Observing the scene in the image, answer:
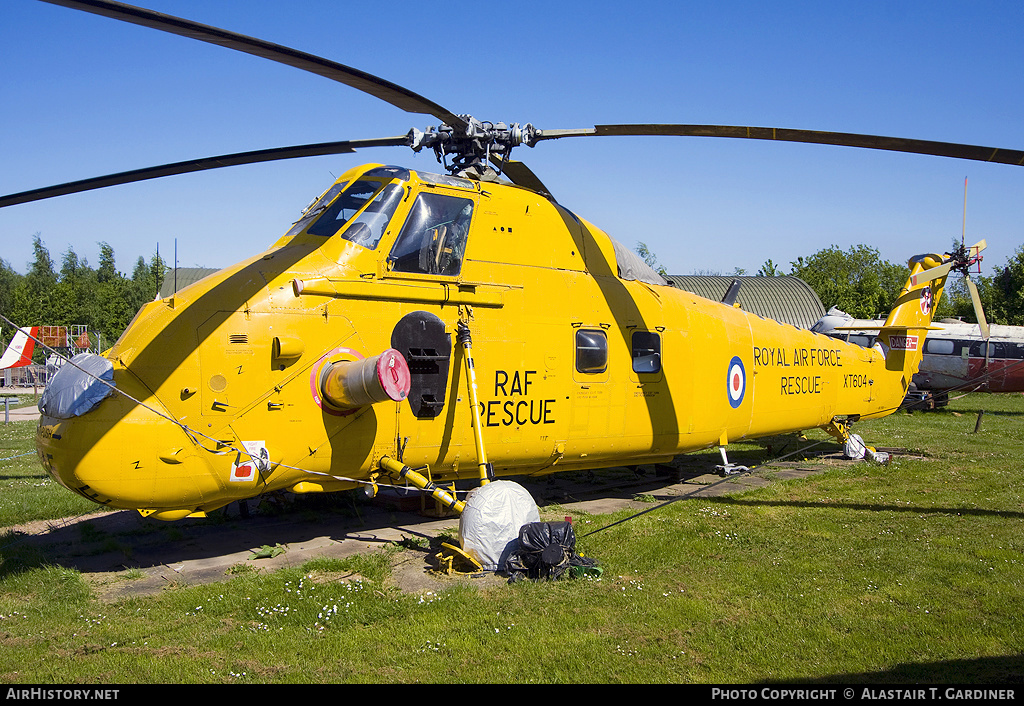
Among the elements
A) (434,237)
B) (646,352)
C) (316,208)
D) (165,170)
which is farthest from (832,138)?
(165,170)

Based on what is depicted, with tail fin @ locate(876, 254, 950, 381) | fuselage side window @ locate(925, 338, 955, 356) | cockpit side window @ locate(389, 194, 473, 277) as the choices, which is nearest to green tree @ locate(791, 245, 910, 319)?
fuselage side window @ locate(925, 338, 955, 356)

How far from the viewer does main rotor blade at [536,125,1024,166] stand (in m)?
7.37

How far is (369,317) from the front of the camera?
8031 mm

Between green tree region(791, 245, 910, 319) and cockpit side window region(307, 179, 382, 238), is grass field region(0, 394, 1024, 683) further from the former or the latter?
green tree region(791, 245, 910, 319)

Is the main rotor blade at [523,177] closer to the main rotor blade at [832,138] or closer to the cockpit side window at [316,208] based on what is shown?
the main rotor blade at [832,138]

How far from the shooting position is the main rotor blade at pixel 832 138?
7371 mm

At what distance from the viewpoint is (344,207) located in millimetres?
8438

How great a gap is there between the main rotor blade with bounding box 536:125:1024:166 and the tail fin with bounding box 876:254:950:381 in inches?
299

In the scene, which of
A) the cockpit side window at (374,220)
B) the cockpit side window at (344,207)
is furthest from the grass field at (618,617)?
the cockpit side window at (344,207)

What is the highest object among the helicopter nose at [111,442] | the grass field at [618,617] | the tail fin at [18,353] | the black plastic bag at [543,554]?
the tail fin at [18,353]

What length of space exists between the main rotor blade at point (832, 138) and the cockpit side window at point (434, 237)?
73.8 inches

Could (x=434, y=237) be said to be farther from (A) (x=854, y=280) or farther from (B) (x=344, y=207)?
(A) (x=854, y=280)

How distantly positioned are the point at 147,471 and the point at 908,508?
975cm
